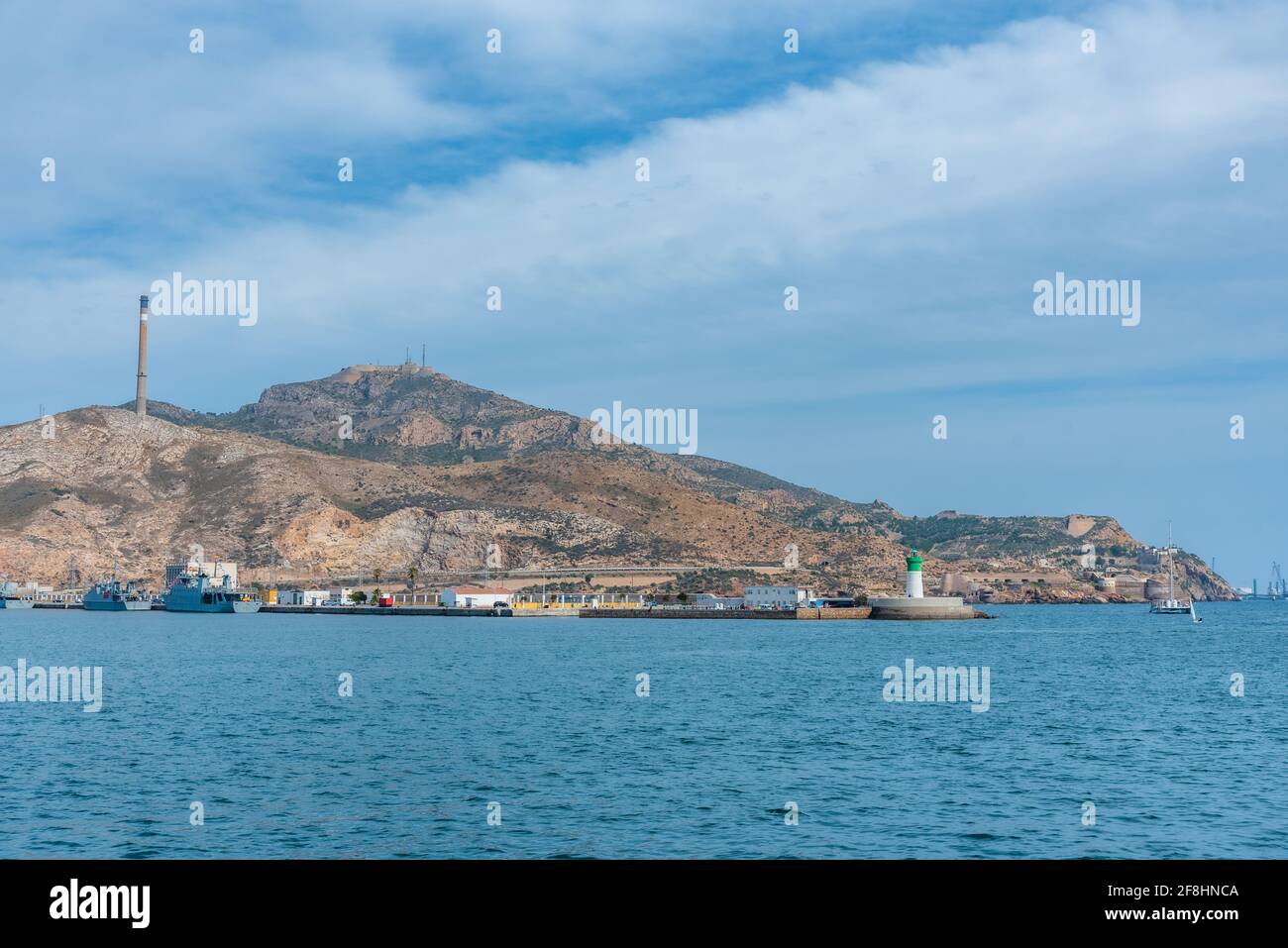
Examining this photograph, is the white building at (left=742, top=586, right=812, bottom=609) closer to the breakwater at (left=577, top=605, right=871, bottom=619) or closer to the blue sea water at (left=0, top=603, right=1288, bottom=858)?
the breakwater at (left=577, top=605, right=871, bottom=619)

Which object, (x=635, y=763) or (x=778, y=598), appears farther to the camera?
(x=778, y=598)

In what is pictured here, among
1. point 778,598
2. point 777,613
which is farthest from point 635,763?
point 778,598

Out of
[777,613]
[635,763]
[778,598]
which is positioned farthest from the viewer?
[778,598]

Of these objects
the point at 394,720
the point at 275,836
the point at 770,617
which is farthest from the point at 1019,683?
the point at 770,617

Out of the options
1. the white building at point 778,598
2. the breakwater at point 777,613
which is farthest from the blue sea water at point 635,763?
the white building at point 778,598

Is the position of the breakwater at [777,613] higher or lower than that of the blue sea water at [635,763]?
lower

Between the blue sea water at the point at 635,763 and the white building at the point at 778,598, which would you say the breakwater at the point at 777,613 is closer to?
the white building at the point at 778,598

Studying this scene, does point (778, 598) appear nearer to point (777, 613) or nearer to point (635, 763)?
point (777, 613)

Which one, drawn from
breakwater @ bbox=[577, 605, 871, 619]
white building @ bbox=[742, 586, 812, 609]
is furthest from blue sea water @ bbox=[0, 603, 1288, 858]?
white building @ bbox=[742, 586, 812, 609]

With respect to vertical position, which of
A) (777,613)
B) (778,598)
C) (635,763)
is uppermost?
(635,763)
